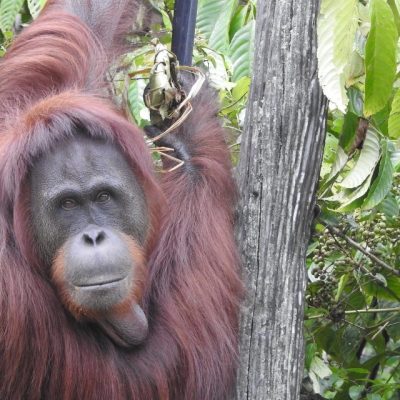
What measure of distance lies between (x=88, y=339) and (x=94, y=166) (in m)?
0.49

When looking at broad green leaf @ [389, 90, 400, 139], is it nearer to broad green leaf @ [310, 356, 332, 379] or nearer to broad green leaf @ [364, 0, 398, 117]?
broad green leaf @ [364, 0, 398, 117]

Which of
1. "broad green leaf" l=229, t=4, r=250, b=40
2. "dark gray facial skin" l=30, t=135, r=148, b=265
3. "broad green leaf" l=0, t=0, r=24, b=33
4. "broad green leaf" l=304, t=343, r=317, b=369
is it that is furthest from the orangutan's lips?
"broad green leaf" l=0, t=0, r=24, b=33

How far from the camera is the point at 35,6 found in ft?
10.6

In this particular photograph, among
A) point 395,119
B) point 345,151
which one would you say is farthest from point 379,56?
point 345,151

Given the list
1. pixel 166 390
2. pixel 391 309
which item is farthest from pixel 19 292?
pixel 391 309

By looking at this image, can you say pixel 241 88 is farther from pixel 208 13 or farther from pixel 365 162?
pixel 365 162

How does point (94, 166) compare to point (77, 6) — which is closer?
point (94, 166)

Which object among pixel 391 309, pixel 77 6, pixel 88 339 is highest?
pixel 77 6

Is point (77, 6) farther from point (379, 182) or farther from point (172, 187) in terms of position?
point (379, 182)

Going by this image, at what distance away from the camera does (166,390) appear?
246 cm

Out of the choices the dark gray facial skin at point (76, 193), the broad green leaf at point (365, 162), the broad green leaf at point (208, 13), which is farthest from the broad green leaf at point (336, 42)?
the broad green leaf at point (208, 13)

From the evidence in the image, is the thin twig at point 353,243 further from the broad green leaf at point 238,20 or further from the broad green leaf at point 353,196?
the broad green leaf at point 238,20

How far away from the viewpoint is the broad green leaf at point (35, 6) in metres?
3.18

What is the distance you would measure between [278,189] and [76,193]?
56 cm
